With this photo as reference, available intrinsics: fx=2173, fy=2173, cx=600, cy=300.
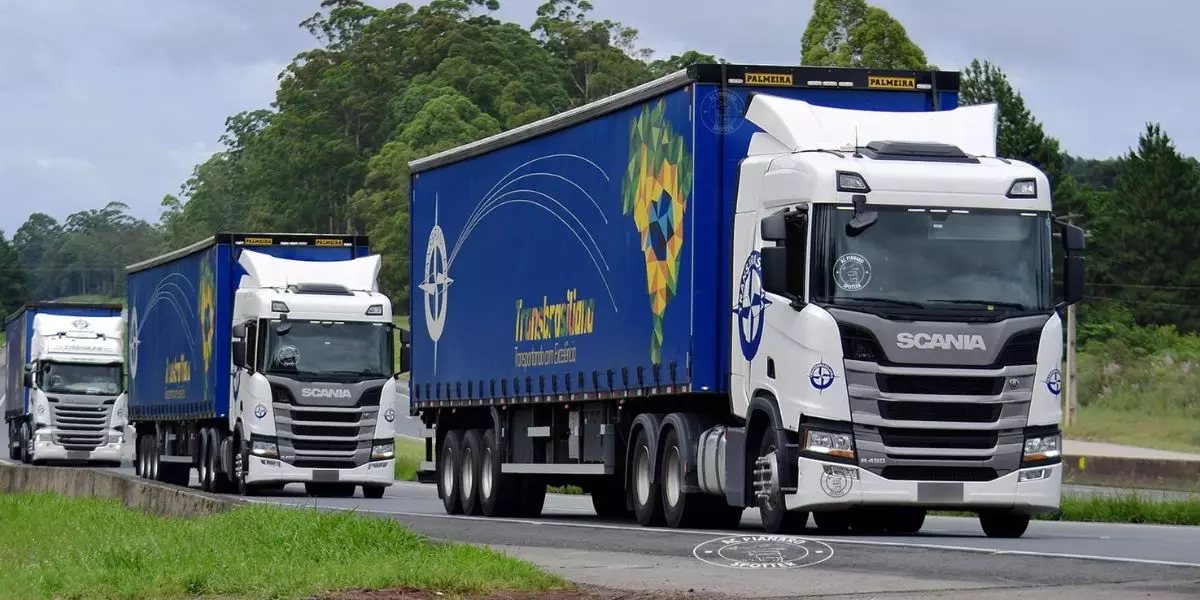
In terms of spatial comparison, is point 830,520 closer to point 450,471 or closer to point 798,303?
point 798,303

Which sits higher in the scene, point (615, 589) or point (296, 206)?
point (296, 206)

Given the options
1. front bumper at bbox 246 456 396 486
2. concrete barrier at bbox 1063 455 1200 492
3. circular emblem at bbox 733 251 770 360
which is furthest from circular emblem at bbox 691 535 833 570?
concrete barrier at bbox 1063 455 1200 492

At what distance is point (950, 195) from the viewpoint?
1753 centimetres

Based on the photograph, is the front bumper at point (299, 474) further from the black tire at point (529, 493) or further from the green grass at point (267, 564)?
the green grass at point (267, 564)

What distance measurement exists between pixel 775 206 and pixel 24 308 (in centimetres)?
3760

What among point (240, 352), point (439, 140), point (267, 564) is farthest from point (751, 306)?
point (439, 140)

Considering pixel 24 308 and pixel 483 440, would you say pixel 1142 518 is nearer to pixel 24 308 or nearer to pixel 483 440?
pixel 483 440

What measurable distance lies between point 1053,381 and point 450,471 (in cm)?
1079

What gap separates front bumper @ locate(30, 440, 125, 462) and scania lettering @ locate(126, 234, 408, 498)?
47.2ft

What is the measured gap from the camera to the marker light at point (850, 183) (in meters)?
17.3

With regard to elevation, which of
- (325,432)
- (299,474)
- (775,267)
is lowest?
(299,474)

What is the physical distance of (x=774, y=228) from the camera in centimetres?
1731

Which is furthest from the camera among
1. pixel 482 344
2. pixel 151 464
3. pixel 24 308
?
pixel 24 308

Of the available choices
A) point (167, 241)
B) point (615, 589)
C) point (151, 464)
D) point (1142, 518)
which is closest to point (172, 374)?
point (151, 464)
